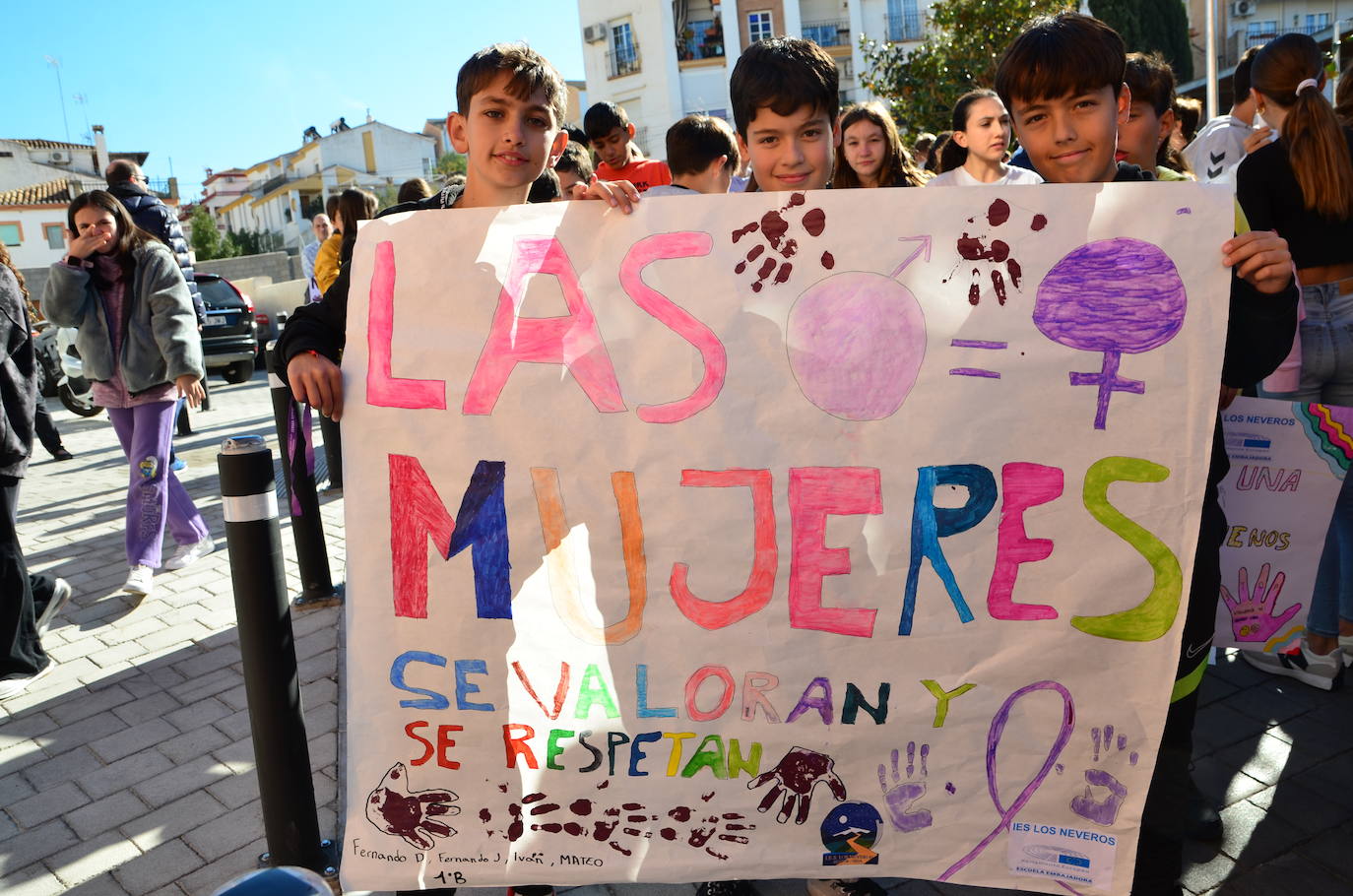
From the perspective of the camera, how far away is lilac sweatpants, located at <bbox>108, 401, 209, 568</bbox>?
482 centimetres

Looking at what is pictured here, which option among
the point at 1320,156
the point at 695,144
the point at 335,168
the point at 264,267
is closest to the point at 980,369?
A: the point at 1320,156

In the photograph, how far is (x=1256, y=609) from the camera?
2.74 meters

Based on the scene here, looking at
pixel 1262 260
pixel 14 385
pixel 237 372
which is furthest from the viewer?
pixel 237 372

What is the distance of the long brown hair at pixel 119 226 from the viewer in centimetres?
460

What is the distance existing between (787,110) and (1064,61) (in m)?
0.58

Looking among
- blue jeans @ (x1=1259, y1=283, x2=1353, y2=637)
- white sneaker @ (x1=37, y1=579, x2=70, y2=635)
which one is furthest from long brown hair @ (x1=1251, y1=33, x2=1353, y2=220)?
white sneaker @ (x1=37, y1=579, x2=70, y2=635)

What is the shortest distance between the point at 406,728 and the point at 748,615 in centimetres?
70

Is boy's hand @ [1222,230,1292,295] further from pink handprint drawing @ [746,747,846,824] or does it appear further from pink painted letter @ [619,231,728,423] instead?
pink handprint drawing @ [746,747,846,824]

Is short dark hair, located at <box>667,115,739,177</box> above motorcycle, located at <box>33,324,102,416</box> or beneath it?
above

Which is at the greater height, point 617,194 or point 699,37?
point 699,37

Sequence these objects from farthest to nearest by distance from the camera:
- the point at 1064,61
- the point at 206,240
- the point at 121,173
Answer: the point at 206,240, the point at 121,173, the point at 1064,61

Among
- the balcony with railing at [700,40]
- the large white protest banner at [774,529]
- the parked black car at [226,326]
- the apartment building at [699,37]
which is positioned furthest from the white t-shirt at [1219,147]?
the balcony with railing at [700,40]

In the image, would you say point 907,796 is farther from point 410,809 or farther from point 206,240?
point 206,240

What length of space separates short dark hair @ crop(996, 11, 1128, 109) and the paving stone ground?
1.81m
